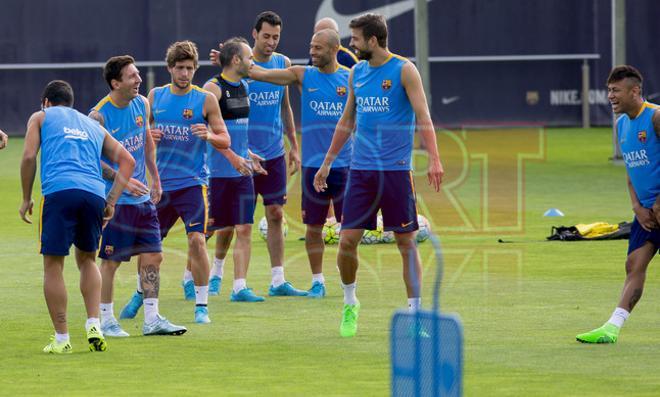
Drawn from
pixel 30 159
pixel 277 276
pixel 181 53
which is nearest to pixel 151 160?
pixel 181 53

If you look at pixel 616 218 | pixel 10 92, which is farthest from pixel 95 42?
pixel 616 218

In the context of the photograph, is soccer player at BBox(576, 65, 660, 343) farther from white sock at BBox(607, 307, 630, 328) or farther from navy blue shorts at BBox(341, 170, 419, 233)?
navy blue shorts at BBox(341, 170, 419, 233)

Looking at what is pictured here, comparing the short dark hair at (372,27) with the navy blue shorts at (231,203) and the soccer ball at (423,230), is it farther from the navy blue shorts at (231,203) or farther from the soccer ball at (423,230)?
the soccer ball at (423,230)

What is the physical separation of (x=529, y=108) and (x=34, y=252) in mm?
25778

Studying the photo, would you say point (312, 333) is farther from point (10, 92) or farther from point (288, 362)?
point (10, 92)

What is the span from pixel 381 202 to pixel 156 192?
72.4 inches

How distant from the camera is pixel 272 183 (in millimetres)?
13680

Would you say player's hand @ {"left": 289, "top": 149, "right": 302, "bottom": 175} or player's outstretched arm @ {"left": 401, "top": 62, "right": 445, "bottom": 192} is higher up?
player's outstretched arm @ {"left": 401, "top": 62, "right": 445, "bottom": 192}

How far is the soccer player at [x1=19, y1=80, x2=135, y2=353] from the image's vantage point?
10.0m

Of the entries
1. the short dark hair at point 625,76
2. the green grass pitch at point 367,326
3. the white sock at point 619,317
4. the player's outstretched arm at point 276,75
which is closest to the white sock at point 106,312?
the green grass pitch at point 367,326

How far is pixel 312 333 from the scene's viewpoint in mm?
11078

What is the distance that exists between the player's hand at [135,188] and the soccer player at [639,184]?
343 cm

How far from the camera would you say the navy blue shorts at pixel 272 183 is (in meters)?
13.7

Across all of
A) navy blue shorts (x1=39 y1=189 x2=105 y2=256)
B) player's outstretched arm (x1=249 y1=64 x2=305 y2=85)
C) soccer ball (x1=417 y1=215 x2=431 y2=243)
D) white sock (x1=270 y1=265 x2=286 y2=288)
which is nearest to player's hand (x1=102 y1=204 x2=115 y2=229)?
navy blue shorts (x1=39 y1=189 x2=105 y2=256)
